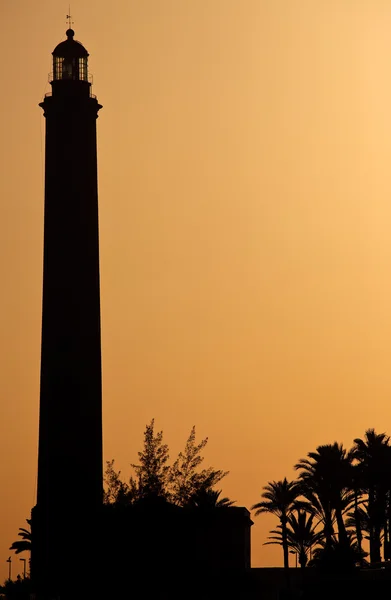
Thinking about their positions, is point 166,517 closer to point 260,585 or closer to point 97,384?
point 97,384

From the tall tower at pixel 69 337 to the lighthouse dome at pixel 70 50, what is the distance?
3.19 metres

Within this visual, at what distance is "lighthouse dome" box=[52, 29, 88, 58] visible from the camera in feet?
353

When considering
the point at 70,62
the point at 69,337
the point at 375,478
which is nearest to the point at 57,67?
the point at 70,62

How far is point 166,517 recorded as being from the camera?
81625 mm

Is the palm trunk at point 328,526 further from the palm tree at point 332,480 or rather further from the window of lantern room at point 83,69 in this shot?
the window of lantern room at point 83,69

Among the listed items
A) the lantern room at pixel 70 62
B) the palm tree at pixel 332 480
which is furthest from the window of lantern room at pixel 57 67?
the palm tree at pixel 332 480

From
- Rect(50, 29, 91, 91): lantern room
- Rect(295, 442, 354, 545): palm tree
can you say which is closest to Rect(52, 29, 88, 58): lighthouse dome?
Rect(50, 29, 91, 91): lantern room

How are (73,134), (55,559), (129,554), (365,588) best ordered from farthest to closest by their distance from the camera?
1. (73,134)
2. (55,559)
3. (129,554)
4. (365,588)

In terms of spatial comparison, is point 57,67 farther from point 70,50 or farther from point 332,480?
point 332,480

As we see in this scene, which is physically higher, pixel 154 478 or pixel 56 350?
pixel 56 350

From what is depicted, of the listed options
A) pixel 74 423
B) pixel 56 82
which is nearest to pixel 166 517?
pixel 74 423

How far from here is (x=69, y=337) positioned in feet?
329

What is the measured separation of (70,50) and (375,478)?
106 ft

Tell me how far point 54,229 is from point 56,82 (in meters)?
9.67
